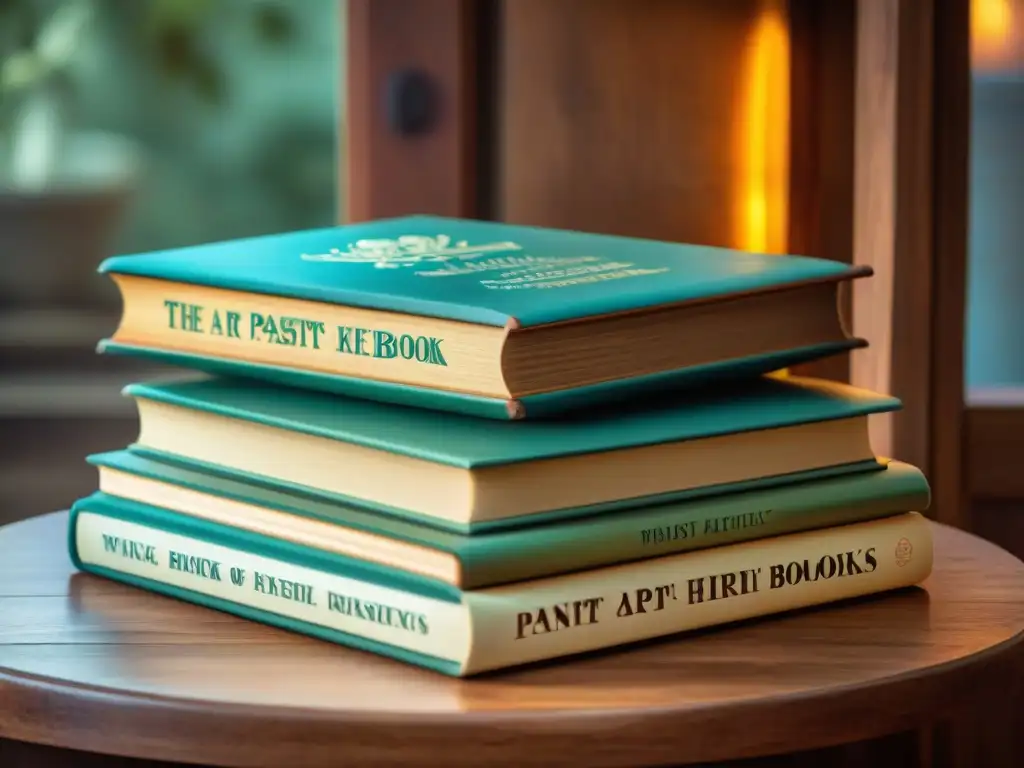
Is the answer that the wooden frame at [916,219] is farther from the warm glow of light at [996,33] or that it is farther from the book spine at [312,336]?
the book spine at [312,336]

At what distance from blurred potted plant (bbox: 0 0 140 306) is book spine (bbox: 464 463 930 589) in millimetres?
2412

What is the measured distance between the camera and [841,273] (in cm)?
79

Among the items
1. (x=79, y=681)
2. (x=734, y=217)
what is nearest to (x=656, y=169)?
(x=734, y=217)

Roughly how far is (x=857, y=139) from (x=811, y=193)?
0.07 meters

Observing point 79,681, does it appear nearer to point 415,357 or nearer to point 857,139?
point 415,357

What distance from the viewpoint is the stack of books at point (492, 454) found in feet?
2.13

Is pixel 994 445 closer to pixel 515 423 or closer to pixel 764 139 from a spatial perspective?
pixel 764 139

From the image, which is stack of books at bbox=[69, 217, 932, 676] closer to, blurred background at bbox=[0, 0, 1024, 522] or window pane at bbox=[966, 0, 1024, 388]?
window pane at bbox=[966, 0, 1024, 388]

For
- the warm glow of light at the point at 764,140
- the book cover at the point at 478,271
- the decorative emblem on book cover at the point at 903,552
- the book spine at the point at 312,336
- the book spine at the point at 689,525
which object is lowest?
the decorative emblem on book cover at the point at 903,552

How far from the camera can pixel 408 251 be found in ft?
2.70

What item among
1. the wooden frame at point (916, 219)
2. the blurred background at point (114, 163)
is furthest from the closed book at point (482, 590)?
the blurred background at point (114, 163)

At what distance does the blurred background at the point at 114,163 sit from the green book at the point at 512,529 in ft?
6.84

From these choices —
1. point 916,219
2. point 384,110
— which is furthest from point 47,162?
point 916,219

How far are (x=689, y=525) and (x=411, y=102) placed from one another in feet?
2.37
